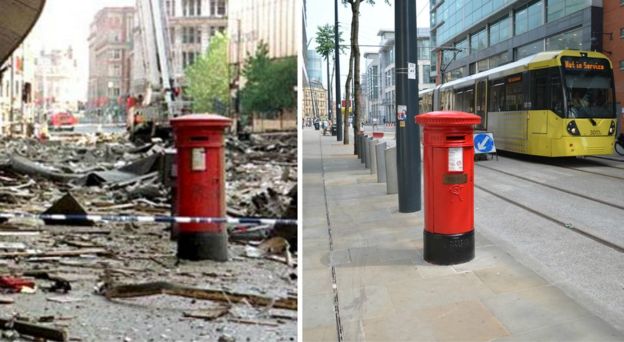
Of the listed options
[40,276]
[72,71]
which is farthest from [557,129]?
[40,276]

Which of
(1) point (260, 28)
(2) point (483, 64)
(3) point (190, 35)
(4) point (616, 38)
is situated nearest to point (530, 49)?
(4) point (616, 38)

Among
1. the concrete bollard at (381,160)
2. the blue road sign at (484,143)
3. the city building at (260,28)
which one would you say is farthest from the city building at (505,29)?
the city building at (260,28)

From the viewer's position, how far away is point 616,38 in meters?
20.0

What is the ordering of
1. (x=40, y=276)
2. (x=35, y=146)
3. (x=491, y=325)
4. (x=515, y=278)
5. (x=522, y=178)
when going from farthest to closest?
(x=522, y=178), (x=35, y=146), (x=40, y=276), (x=515, y=278), (x=491, y=325)

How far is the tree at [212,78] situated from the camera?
13.4 feet

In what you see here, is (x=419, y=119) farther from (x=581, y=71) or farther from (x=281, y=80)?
(x=581, y=71)

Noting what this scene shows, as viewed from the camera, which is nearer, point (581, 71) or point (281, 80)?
point (281, 80)

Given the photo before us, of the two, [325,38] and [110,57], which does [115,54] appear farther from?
[325,38]

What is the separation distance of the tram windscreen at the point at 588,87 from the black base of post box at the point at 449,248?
21.4 ft

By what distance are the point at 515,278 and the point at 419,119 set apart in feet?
3.71

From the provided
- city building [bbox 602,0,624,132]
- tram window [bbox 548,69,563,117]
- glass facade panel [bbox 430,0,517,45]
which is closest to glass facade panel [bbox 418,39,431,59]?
glass facade panel [bbox 430,0,517,45]

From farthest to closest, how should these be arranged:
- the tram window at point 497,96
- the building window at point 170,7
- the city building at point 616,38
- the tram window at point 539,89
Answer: the city building at point 616,38 → the tram window at point 497,96 → the tram window at point 539,89 → the building window at point 170,7

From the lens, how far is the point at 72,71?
17.6ft

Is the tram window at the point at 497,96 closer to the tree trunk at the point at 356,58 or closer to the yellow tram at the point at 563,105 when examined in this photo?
the yellow tram at the point at 563,105
